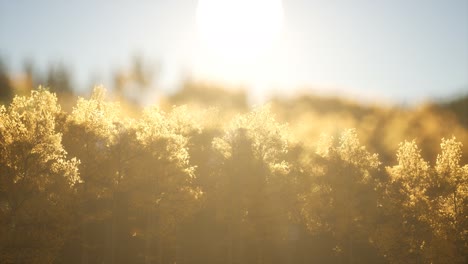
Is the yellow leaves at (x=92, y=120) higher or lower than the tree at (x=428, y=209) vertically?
higher

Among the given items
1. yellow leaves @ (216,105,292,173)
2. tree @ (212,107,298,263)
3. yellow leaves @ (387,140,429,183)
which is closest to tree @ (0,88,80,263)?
tree @ (212,107,298,263)

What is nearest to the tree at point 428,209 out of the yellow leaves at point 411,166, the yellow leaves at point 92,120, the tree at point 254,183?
the yellow leaves at point 411,166

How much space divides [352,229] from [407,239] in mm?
4585

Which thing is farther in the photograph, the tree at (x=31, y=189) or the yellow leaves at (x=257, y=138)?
the yellow leaves at (x=257, y=138)

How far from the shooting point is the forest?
26.1 meters

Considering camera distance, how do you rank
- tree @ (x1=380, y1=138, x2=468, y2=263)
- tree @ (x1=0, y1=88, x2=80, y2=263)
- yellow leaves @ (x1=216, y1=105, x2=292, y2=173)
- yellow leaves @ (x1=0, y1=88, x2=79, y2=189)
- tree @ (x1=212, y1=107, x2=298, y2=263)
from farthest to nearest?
1. yellow leaves @ (x1=216, y1=105, x2=292, y2=173)
2. tree @ (x1=212, y1=107, x2=298, y2=263)
3. tree @ (x1=380, y1=138, x2=468, y2=263)
4. yellow leaves @ (x1=0, y1=88, x2=79, y2=189)
5. tree @ (x1=0, y1=88, x2=80, y2=263)

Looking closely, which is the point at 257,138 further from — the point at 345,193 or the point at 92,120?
the point at 92,120

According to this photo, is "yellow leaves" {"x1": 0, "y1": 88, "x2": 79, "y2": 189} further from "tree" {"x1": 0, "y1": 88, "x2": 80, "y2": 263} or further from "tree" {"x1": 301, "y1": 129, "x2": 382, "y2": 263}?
"tree" {"x1": 301, "y1": 129, "x2": 382, "y2": 263}

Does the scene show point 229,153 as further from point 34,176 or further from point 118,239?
point 34,176

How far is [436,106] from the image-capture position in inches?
3201

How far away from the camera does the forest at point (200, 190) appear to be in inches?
1028

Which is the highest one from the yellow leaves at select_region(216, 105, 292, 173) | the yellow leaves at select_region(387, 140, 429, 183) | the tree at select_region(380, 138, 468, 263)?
the yellow leaves at select_region(216, 105, 292, 173)

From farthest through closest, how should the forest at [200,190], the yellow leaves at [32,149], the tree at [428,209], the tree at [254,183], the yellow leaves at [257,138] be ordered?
1. the yellow leaves at [257,138]
2. the tree at [254,183]
3. the tree at [428,209]
4. the forest at [200,190]
5. the yellow leaves at [32,149]

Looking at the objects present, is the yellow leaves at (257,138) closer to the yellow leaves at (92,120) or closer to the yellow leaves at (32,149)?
the yellow leaves at (92,120)
